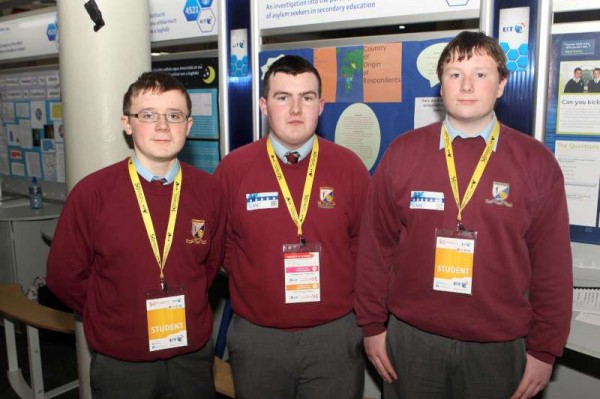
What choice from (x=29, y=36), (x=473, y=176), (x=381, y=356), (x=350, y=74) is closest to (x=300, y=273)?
(x=381, y=356)

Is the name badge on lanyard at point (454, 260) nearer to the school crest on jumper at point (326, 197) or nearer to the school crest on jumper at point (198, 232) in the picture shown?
the school crest on jumper at point (326, 197)

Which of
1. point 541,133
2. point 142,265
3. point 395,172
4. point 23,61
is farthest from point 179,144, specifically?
point 23,61

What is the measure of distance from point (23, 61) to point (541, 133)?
429cm

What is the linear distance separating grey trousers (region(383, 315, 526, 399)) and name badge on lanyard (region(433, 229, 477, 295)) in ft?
0.57

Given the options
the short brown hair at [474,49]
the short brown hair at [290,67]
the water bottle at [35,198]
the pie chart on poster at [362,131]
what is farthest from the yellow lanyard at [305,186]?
the water bottle at [35,198]

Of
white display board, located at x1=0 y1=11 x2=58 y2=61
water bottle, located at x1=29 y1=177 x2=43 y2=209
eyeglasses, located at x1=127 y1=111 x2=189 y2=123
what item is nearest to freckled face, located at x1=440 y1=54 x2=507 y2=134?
eyeglasses, located at x1=127 y1=111 x2=189 y2=123

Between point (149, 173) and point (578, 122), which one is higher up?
→ point (578, 122)

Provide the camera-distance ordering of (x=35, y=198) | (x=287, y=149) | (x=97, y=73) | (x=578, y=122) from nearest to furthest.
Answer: (x=287, y=149) → (x=578, y=122) → (x=97, y=73) → (x=35, y=198)

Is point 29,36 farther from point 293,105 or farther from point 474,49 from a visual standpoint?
point 474,49

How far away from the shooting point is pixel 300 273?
6.22 feet

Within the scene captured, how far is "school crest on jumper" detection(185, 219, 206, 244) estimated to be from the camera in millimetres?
1857

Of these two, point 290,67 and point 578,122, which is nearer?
point 290,67

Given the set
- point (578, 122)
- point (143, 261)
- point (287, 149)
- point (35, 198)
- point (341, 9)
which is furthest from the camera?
point (35, 198)

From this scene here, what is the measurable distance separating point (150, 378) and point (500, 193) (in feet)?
4.15
